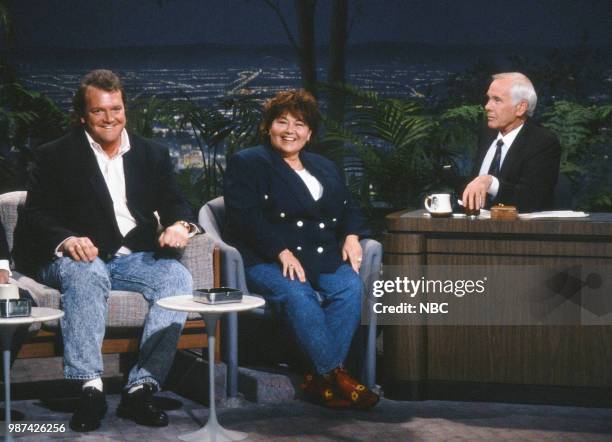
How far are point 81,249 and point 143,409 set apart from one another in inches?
28.2

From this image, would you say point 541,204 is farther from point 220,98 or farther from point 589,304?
point 220,98

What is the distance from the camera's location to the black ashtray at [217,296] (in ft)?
12.8

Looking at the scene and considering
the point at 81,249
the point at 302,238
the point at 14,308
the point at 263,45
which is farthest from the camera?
the point at 263,45

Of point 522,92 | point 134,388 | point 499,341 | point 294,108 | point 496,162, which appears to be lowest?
point 134,388

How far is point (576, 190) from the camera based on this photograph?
6605mm

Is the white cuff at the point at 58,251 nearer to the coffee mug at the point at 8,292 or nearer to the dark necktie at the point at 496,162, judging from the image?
the coffee mug at the point at 8,292

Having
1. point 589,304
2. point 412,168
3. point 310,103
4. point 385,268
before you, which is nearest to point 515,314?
point 589,304

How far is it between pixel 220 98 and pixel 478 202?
117 inches

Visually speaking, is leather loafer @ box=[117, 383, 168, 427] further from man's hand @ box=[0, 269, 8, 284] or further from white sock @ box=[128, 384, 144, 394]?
man's hand @ box=[0, 269, 8, 284]

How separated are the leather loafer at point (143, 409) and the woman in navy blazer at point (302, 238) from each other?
695mm

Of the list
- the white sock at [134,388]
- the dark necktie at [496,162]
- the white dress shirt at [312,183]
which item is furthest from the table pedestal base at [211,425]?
the dark necktie at [496,162]

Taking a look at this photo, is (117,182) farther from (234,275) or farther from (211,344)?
(211,344)

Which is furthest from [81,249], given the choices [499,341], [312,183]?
[499,341]

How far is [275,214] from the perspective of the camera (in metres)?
4.78
